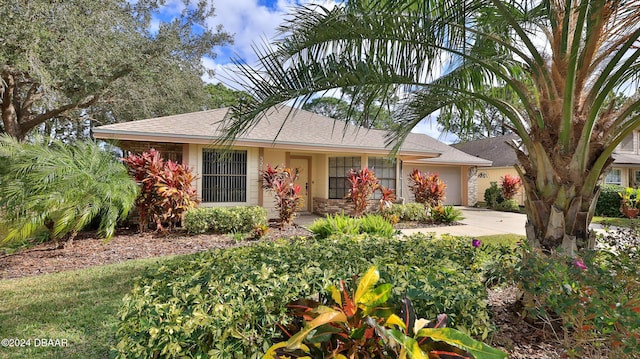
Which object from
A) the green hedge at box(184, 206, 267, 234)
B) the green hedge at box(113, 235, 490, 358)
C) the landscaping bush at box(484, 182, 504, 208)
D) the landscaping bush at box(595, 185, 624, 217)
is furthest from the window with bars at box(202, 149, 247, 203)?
the landscaping bush at box(595, 185, 624, 217)

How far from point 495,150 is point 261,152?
18.0m

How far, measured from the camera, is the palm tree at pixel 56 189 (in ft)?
19.0

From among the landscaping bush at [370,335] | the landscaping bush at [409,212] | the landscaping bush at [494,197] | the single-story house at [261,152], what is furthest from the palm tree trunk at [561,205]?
the landscaping bush at [494,197]

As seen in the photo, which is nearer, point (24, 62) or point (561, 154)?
point (561, 154)

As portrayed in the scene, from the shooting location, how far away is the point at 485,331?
2156 millimetres

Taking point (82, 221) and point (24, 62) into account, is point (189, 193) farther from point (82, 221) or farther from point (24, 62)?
point (24, 62)

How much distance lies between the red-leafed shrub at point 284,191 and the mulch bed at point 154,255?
1.40 feet

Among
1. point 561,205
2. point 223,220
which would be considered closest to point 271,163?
point 223,220

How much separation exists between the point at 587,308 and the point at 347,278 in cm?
164

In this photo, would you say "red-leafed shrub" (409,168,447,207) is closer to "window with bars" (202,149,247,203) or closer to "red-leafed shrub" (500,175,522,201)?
"window with bars" (202,149,247,203)

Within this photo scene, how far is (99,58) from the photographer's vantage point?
11203 millimetres

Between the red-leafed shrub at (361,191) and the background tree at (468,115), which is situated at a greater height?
the background tree at (468,115)

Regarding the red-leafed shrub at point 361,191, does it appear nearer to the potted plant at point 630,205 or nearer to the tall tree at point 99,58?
the potted plant at point 630,205

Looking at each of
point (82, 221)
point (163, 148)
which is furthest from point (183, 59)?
point (82, 221)
